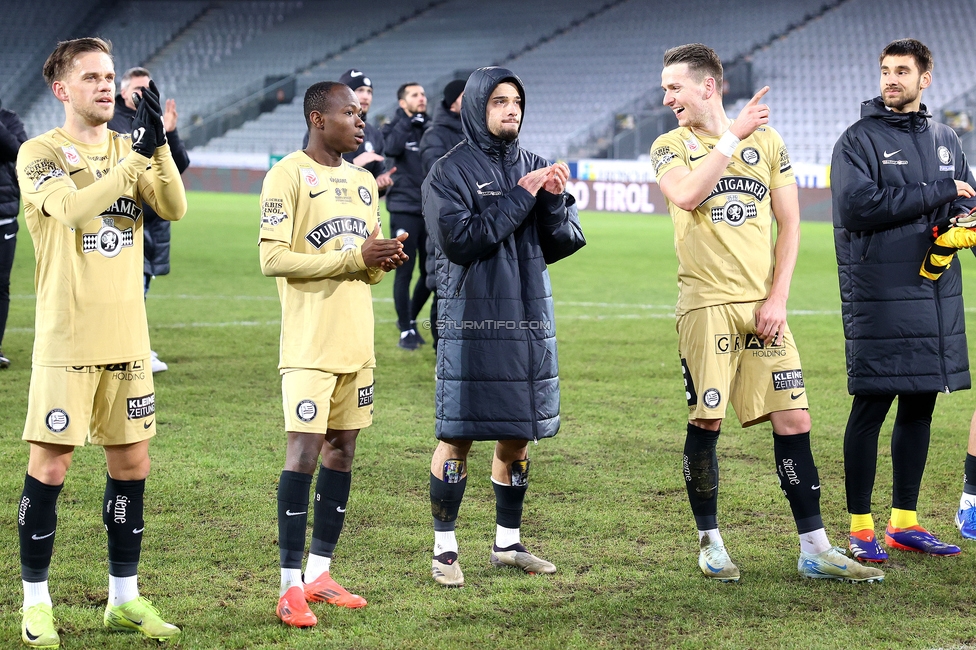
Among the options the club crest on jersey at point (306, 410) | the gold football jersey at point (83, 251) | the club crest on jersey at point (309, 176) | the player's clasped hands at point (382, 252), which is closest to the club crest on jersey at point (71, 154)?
the gold football jersey at point (83, 251)

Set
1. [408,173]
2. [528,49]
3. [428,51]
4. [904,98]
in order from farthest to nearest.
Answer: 1. [428,51]
2. [528,49]
3. [408,173]
4. [904,98]

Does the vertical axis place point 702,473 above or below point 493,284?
below

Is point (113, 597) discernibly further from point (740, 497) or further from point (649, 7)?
point (649, 7)

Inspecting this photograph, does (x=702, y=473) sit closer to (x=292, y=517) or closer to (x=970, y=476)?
(x=970, y=476)

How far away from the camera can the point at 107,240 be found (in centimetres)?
342

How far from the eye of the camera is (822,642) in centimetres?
346

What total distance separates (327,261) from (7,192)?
4550 millimetres

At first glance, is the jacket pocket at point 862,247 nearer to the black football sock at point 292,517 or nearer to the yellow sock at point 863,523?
the yellow sock at point 863,523

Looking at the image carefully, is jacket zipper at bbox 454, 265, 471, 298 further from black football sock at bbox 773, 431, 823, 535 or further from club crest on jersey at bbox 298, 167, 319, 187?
black football sock at bbox 773, 431, 823, 535

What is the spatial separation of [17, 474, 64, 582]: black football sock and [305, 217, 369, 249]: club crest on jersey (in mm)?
1180

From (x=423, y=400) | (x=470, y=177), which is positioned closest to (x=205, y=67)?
(x=423, y=400)

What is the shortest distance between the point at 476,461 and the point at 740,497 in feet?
4.69

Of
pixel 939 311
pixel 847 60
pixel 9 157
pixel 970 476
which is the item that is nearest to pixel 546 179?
pixel 939 311

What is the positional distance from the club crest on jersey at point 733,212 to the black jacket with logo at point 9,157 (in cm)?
457
